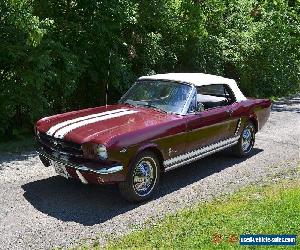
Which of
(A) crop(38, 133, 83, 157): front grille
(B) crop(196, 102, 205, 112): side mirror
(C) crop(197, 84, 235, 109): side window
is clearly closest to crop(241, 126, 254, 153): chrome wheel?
(C) crop(197, 84, 235, 109): side window

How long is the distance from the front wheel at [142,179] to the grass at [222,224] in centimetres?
68

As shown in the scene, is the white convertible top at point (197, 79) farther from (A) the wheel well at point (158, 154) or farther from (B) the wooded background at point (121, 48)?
(B) the wooded background at point (121, 48)

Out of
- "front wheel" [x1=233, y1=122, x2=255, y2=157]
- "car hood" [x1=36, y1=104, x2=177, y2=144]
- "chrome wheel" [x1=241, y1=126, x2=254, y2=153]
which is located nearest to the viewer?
"car hood" [x1=36, y1=104, x2=177, y2=144]

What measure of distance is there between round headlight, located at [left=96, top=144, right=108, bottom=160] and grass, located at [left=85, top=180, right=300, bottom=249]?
1062mm

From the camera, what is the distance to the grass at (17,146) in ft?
28.6

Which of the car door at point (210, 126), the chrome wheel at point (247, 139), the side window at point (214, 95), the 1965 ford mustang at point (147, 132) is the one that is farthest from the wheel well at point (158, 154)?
the chrome wheel at point (247, 139)

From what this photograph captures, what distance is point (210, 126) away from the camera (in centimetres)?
736

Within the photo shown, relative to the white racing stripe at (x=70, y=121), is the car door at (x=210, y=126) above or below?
below

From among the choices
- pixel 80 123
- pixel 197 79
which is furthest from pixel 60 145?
pixel 197 79

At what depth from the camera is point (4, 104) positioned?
905 cm

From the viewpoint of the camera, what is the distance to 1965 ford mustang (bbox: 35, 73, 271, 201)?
577 centimetres

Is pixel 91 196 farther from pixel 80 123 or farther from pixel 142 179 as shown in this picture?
pixel 80 123

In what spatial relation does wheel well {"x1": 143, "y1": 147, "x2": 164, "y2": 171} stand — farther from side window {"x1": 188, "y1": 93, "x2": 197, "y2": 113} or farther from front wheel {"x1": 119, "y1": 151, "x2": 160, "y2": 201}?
side window {"x1": 188, "y1": 93, "x2": 197, "y2": 113}

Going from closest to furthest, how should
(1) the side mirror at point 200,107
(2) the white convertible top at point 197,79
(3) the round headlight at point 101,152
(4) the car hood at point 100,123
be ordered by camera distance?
(3) the round headlight at point 101,152
(4) the car hood at point 100,123
(1) the side mirror at point 200,107
(2) the white convertible top at point 197,79
